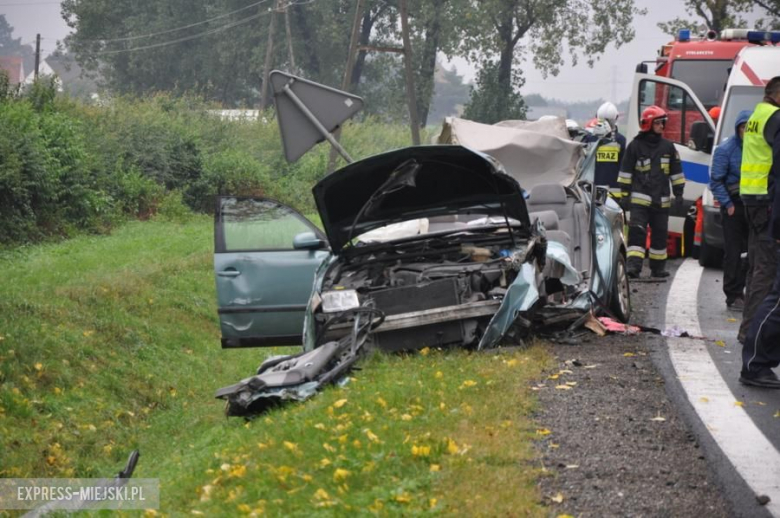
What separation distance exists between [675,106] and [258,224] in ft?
34.2

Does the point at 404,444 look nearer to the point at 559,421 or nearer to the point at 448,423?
the point at 448,423

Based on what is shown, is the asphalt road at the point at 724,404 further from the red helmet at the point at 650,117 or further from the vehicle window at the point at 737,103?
the vehicle window at the point at 737,103

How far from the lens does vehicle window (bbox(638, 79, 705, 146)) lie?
58.4ft

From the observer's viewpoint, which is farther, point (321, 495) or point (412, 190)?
point (412, 190)

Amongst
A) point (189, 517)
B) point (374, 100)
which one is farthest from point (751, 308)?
point (374, 100)

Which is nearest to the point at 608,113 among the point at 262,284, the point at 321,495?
the point at 262,284

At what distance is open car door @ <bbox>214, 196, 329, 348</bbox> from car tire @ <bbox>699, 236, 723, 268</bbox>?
612 centimetres

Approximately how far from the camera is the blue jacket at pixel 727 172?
10.4m

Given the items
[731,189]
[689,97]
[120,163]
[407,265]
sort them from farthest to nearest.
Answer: [120,163], [689,97], [731,189], [407,265]

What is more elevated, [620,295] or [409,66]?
[409,66]

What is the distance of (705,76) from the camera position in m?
20.6

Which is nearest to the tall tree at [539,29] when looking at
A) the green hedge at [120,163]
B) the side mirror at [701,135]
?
the green hedge at [120,163]

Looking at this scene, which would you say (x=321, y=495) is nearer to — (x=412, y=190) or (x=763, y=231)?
(x=412, y=190)

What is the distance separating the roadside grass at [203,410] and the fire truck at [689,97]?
6.25m
